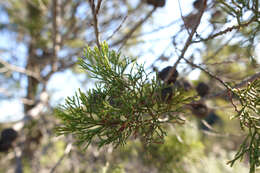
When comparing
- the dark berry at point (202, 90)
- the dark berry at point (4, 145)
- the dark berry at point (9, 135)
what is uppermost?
the dark berry at point (202, 90)

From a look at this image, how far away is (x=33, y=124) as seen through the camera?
124 inches

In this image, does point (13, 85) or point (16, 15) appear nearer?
point (16, 15)

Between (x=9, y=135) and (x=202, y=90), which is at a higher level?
(x=202, y=90)

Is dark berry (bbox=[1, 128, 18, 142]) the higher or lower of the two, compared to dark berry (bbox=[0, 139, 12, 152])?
higher

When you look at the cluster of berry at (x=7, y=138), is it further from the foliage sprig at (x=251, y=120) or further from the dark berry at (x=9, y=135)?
the foliage sprig at (x=251, y=120)

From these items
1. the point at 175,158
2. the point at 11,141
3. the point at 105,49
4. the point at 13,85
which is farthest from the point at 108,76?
the point at 13,85

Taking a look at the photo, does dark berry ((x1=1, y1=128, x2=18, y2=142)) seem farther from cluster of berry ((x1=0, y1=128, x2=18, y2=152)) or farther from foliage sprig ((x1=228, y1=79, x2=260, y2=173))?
foliage sprig ((x1=228, y1=79, x2=260, y2=173))

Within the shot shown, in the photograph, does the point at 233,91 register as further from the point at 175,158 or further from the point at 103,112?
the point at 175,158

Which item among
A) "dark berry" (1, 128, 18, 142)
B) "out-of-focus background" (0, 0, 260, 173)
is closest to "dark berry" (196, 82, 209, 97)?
"out-of-focus background" (0, 0, 260, 173)

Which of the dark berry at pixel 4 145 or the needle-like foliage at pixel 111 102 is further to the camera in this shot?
the dark berry at pixel 4 145

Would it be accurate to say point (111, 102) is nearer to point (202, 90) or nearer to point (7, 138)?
point (202, 90)

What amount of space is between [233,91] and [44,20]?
3.38 m

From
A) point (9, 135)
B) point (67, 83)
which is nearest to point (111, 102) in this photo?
point (9, 135)

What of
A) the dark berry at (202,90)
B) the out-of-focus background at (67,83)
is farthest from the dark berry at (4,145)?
the dark berry at (202,90)
